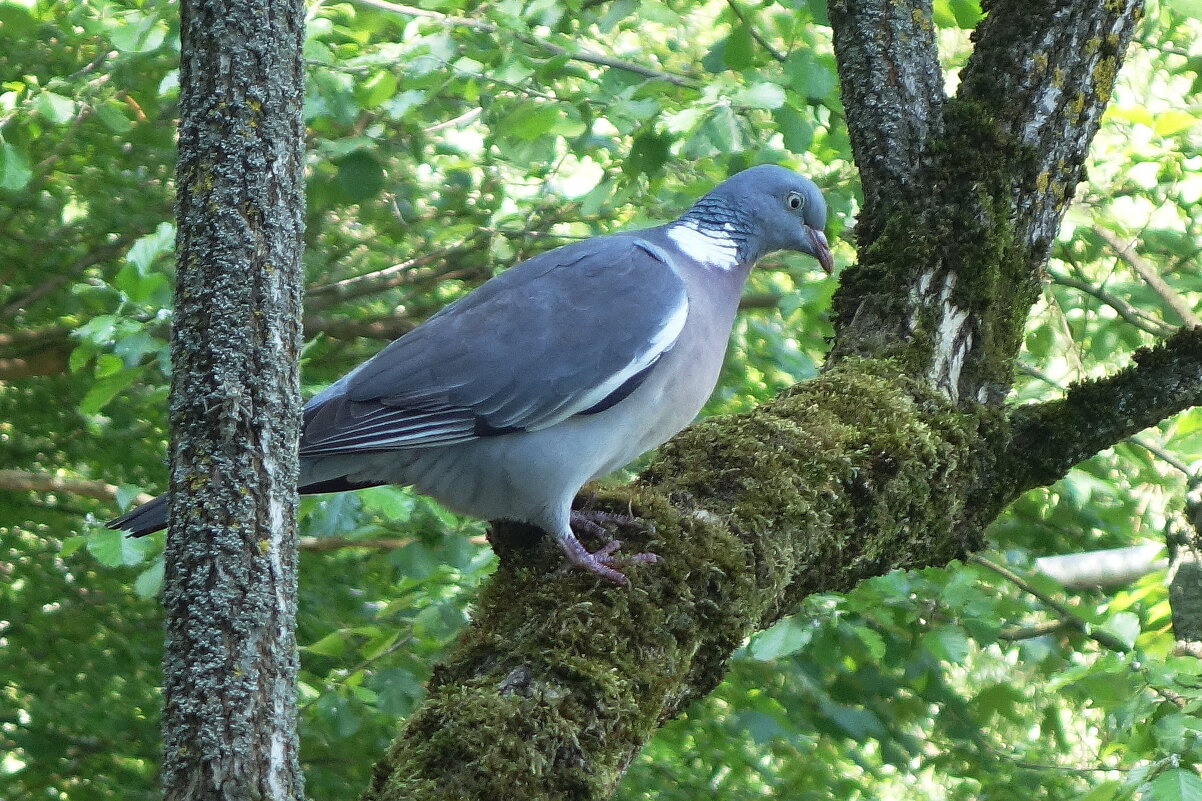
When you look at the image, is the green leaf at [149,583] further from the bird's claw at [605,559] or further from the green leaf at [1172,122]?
the green leaf at [1172,122]

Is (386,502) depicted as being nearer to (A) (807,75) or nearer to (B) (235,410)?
(B) (235,410)

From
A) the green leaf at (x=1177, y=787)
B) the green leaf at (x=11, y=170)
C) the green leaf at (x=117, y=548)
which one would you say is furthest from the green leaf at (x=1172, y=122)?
the green leaf at (x=11, y=170)

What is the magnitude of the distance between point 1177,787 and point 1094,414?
0.91 m

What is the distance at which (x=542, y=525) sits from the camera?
106 inches

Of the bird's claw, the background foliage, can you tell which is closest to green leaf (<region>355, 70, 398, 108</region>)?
the background foliage

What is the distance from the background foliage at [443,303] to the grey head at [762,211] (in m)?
0.31

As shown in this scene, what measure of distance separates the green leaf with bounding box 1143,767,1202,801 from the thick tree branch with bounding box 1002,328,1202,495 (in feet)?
2.42

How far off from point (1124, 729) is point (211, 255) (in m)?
2.84

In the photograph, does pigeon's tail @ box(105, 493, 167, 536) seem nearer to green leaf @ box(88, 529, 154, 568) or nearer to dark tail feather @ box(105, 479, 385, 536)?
dark tail feather @ box(105, 479, 385, 536)

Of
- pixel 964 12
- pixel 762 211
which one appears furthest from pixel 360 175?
pixel 964 12

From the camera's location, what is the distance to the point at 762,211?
11.6 ft

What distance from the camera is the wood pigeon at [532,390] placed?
2.87 metres

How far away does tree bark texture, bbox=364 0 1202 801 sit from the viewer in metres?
2.00

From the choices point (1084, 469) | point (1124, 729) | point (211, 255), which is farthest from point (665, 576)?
point (1084, 469)
